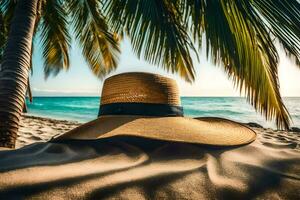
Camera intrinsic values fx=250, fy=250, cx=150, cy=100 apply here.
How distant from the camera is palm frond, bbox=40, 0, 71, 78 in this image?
3.71 m

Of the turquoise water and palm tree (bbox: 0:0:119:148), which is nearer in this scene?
palm tree (bbox: 0:0:119:148)

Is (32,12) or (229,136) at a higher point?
(32,12)

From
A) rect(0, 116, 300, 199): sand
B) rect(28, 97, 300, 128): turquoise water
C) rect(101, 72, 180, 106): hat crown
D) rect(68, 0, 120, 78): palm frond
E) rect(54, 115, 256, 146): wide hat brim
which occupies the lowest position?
rect(28, 97, 300, 128): turquoise water

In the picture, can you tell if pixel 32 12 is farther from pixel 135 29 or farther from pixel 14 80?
pixel 135 29

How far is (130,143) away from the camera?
3.36 ft

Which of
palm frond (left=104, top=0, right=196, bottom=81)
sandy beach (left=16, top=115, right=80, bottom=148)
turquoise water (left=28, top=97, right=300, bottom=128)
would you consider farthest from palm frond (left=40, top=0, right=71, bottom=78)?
turquoise water (left=28, top=97, right=300, bottom=128)

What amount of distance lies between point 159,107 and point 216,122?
1.28 feet

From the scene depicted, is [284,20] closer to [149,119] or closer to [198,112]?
[149,119]

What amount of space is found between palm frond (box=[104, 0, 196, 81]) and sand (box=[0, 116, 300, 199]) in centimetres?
134

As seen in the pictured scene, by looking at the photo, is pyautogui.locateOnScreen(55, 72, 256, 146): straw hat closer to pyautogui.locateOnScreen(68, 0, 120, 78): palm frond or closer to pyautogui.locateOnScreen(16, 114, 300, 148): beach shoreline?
pyautogui.locateOnScreen(16, 114, 300, 148): beach shoreline

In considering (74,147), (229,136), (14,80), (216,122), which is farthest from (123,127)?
(14,80)

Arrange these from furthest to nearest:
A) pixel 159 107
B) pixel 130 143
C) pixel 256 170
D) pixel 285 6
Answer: pixel 285 6 → pixel 159 107 → pixel 130 143 → pixel 256 170

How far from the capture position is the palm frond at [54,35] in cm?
371

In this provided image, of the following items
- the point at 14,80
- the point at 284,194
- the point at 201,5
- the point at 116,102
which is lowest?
the point at 284,194
